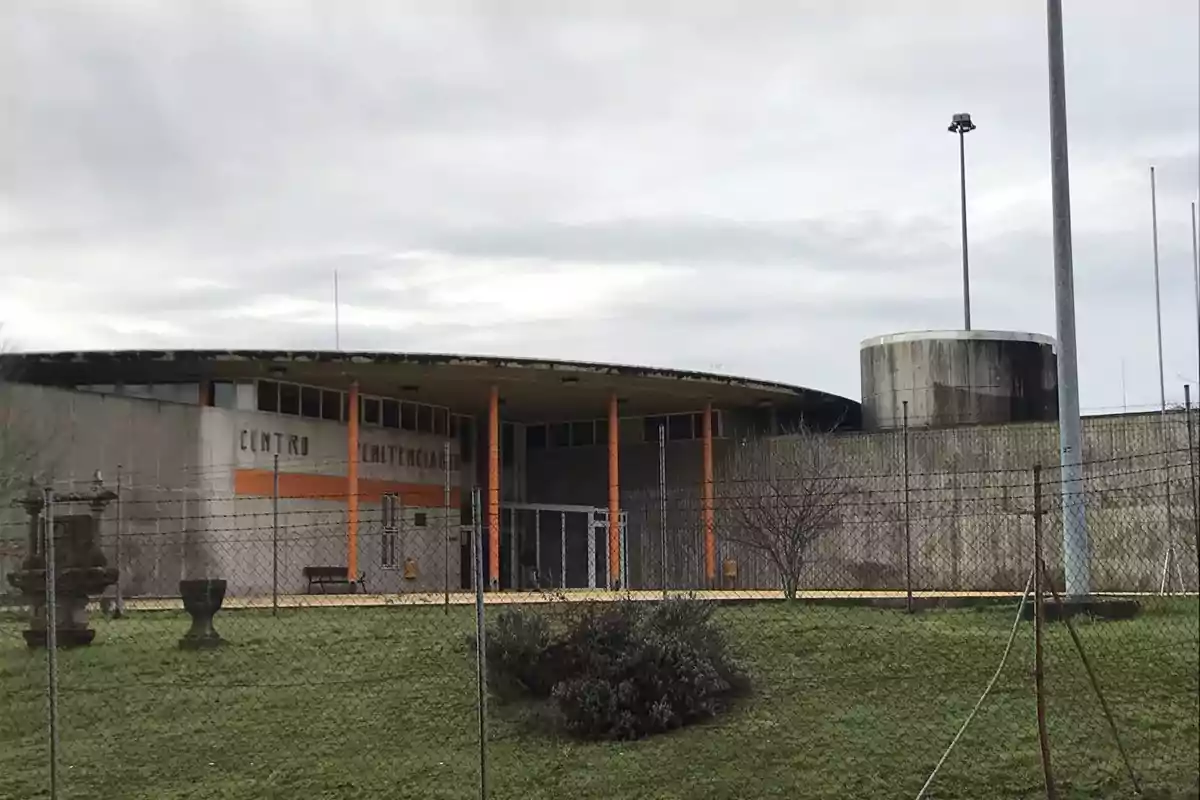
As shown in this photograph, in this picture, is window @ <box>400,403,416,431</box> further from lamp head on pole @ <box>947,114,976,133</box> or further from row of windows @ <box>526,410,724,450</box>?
lamp head on pole @ <box>947,114,976,133</box>

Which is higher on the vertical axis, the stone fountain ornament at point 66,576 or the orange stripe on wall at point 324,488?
the orange stripe on wall at point 324,488

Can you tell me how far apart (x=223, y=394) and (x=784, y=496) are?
18.5 metres

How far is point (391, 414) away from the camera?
39625mm

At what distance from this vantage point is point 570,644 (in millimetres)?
12070

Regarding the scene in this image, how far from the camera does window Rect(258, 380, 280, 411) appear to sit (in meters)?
34.8

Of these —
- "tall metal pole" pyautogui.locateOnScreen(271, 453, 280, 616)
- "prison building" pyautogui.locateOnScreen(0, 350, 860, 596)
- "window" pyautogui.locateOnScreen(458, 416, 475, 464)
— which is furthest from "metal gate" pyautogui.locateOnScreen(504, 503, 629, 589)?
"tall metal pole" pyautogui.locateOnScreen(271, 453, 280, 616)

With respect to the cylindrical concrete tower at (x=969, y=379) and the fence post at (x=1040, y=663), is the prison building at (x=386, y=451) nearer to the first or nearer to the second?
the cylindrical concrete tower at (x=969, y=379)

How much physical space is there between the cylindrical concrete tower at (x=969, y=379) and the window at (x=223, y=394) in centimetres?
1767

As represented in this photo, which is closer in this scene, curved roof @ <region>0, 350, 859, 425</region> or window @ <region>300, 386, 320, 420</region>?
curved roof @ <region>0, 350, 859, 425</region>

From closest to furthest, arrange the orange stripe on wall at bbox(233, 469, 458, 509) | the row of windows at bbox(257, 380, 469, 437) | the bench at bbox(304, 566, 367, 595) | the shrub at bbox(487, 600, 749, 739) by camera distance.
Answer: the shrub at bbox(487, 600, 749, 739) < the bench at bbox(304, 566, 367, 595) < the orange stripe on wall at bbox(233, 469, 458, 509) < the row of windows at bbox(257, 380, 469, 437)

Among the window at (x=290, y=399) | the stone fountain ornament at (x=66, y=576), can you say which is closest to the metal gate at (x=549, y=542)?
the window at (x=290, y=399)

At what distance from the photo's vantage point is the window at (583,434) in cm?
4434

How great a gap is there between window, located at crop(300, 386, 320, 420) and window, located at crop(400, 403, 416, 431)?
3.71 m

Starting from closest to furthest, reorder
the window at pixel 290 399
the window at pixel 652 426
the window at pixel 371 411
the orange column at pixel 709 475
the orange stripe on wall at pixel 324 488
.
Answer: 1. the orange stripe on wall at pixel 324 488
2. the window at pixel 290 399
3. the orange column at pixel 709 475
4. the window at pixel 371 411
5. the window at pixel 652 426
